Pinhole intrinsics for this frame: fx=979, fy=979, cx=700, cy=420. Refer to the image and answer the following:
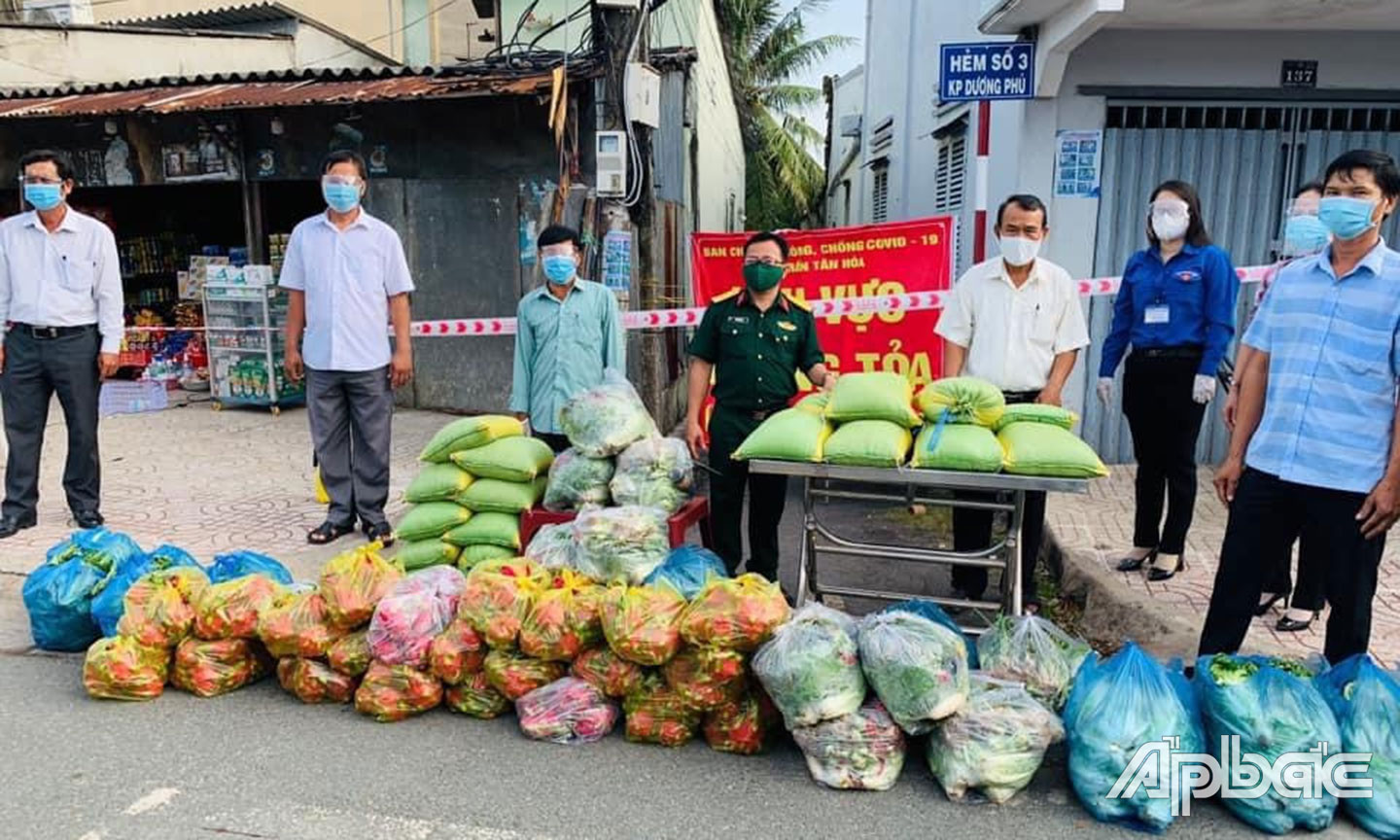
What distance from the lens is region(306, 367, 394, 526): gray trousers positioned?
5219 millimetres

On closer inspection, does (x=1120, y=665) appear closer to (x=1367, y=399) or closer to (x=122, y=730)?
(x=1367, y=399)

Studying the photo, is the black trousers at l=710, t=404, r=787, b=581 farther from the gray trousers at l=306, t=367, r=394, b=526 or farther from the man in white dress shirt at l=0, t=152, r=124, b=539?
the man in white dress shirt at l=0, t=152, r=124, b=539

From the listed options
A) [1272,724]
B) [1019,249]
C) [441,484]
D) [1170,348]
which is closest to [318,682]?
[441,484]

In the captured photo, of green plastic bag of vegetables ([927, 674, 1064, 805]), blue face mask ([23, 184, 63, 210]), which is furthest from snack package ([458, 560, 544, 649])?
blue face mask ([23, 184, 63, 210])

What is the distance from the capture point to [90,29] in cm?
1238

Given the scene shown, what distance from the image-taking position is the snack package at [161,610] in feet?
11.8

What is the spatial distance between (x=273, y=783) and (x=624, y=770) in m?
1.09

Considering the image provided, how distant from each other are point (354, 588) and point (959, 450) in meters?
2.23

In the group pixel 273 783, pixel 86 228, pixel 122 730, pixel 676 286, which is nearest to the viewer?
pixel 273 783

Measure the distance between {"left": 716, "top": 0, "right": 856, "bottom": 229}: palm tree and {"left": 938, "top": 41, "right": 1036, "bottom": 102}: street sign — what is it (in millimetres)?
15317

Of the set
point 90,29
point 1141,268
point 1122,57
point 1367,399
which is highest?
point 90,29

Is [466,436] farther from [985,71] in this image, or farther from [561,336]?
[985,71]

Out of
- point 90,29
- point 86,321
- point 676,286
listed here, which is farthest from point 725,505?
point 90,29

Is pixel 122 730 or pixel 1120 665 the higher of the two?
pixel 1120 665
